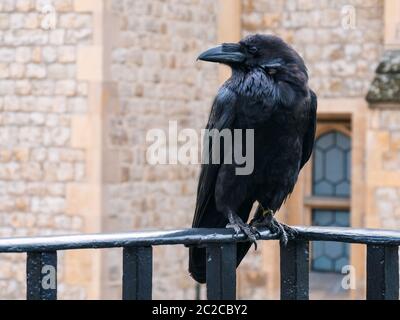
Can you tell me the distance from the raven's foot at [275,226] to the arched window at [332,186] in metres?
6.72

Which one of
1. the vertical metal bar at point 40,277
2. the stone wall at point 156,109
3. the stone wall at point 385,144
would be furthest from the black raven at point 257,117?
the stone wall at point 156,109

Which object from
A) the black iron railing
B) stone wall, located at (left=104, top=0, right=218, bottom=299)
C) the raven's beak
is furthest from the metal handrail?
stone wall, located at (left=104, top=0, right=218, bottom=299)

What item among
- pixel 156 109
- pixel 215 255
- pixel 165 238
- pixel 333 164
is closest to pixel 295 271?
pixel 215 255

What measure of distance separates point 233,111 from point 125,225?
235 inches

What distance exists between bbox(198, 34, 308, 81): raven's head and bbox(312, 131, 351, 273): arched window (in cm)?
680

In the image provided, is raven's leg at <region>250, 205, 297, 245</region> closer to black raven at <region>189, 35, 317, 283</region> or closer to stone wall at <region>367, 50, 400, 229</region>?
black raven at <region>189, 35, 317, 283</region>

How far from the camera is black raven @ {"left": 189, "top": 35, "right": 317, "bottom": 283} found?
373 cm

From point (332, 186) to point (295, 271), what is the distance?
811 cm

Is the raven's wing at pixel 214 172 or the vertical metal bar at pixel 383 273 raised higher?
the raven's wing at pixel 214 172

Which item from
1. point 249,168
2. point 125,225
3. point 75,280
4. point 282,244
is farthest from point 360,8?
point 282,244

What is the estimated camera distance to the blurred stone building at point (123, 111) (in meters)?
9.51

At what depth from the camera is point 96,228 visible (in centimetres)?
941

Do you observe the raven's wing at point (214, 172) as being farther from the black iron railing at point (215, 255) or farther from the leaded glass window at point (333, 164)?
the leaded glass window at point (333, 164)
